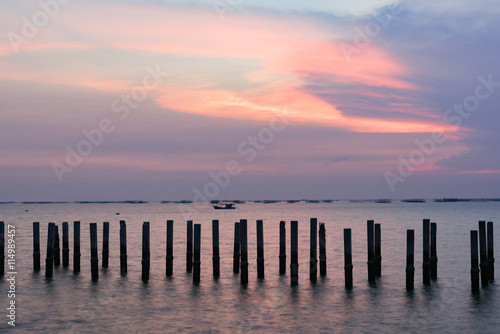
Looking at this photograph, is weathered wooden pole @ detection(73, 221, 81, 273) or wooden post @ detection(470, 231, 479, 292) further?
weathered wooden pole @ detection(73, 221, 81, 273)

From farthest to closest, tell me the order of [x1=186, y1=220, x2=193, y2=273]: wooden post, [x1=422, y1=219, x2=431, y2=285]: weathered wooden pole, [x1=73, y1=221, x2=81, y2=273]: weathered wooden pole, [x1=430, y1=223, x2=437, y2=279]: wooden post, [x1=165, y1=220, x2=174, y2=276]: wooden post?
[x1=73, y1=221, x2=81, y2=273]: weathered wooden pole < [x1=165, y1=220, x2=174, y2=276]: wooden post < [x1=186, y1=220, x2=193, y2=273]: wooden post < [x1=430, y1=223, x2=437, y2=279]: wooden post < [x1=422, y1=219, x2=431, y2=285]: weathered wooden pole

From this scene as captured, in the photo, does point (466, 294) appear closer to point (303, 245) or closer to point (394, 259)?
point (394, 259)

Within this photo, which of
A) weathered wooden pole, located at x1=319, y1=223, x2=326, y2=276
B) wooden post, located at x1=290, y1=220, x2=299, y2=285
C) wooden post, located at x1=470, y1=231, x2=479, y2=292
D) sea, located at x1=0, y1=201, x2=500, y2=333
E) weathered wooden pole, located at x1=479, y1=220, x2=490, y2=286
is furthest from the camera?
weathered wooden pole, located at x1=319, y1=223, x2=326, y2=276

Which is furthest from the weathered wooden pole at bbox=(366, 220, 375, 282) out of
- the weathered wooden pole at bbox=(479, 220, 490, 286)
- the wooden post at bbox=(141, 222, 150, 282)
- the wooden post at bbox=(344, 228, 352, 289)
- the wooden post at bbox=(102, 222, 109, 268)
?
the wooden post at bbox=(102, 222, 109, 268)

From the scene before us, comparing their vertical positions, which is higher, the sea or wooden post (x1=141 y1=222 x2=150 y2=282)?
wooden post (x1=141 y1=222 x2=150 y2=282)

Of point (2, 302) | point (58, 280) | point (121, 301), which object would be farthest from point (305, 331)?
point (58, 280)

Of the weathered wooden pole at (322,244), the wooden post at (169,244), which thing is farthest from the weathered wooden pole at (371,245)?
the wooden post at (169,244)

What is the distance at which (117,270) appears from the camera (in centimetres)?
3183

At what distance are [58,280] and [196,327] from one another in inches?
442

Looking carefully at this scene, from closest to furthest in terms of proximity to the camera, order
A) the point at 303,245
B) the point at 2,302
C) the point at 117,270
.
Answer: the point at 2,302 < the point at 117,270 < the point at 303,245

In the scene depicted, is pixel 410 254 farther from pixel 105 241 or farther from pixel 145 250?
pixel 105 241

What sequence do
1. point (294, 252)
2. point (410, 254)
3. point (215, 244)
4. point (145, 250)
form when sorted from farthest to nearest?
point (145, 250) → point (215, 244) → point (294, 252) → point (410, 254)

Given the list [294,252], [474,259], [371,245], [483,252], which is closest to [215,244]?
[294,252]

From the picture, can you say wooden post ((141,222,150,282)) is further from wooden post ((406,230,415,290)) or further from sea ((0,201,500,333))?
wooden post ((406,230,415,290))
